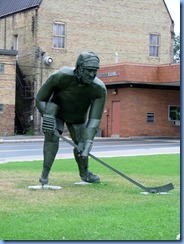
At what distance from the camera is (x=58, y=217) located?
288 inches

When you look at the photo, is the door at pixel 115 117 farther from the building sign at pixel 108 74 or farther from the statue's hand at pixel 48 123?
the statue's hand at pixel 48 123

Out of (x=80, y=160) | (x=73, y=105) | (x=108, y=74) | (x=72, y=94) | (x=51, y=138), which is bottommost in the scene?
(x=80, y=160)

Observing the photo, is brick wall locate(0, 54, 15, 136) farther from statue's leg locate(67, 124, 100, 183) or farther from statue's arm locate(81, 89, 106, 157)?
statue's arm locate(81, 89, 106, 157)

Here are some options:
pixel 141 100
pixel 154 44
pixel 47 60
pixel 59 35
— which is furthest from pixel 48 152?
pixel 154 44

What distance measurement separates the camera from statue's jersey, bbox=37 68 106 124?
9789mm

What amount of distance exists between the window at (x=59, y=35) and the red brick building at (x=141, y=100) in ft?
18.2

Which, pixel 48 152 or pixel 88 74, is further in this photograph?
pixel 48 152

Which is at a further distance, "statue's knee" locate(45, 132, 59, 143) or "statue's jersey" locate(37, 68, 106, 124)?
"statue's knee" locate(45, 132, 59, 143)

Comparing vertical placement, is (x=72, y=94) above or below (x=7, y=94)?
below

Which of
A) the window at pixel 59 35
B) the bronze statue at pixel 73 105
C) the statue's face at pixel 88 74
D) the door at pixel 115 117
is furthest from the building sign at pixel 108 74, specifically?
the statue's face at pixel 88 74

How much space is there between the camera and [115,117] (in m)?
34.7

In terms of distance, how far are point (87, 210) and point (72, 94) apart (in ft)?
8.86

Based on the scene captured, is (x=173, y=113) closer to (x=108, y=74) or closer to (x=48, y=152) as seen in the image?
(x=108, y=74)

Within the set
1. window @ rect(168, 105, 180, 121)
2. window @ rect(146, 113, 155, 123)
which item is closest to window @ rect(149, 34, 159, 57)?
window @ rect(168, 105, 180, 121)
